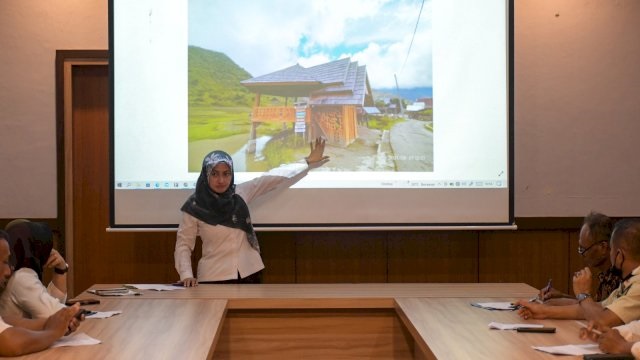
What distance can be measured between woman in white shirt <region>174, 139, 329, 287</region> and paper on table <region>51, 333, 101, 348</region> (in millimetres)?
1436

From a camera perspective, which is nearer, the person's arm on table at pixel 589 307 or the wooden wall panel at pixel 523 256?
the person's arm on table at pixel 589 307

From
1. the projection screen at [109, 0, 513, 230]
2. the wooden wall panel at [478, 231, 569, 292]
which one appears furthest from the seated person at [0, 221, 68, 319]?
the wooden wall panel at [478, 231, 569, 292]

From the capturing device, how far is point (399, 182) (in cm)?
440

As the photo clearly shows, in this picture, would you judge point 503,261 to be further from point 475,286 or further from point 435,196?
point 475,286

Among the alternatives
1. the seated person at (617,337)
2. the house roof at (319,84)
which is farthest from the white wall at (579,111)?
the seated person at (617,337)

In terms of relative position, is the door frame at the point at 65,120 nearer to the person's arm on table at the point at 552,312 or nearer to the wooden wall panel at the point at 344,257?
the wooden wall panel at the point at 344,257

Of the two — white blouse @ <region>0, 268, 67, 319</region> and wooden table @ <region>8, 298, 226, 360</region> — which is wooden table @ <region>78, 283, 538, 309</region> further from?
white blouse @ <region>0, 268, 67, 319</region>

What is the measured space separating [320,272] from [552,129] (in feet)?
5.75

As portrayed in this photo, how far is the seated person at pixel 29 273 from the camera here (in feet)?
8.32

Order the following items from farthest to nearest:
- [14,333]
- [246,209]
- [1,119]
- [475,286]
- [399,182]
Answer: [1,119]
[399,182]
[246,209]
[475,286]
[14,333]

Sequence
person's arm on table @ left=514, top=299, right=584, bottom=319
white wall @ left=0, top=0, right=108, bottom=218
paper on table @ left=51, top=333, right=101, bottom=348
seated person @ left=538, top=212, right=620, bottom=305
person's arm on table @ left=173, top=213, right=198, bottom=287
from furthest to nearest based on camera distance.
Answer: white wall @ left=0, top=0, right=108, bottom=218, person's arm on table @ left=173, top=213, right=198, bottom=287, seated person @ left=538, top=212, right=620, bottom=305, person's arm on table @ left=514, top=299, right=584, bottom=319, paper on table @ left=51, top=333, right=101, bottom=348

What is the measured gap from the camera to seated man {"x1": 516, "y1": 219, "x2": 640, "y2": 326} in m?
2.48

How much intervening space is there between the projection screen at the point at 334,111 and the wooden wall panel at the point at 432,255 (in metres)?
0.39

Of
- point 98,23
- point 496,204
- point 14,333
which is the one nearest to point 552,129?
point 496,204
